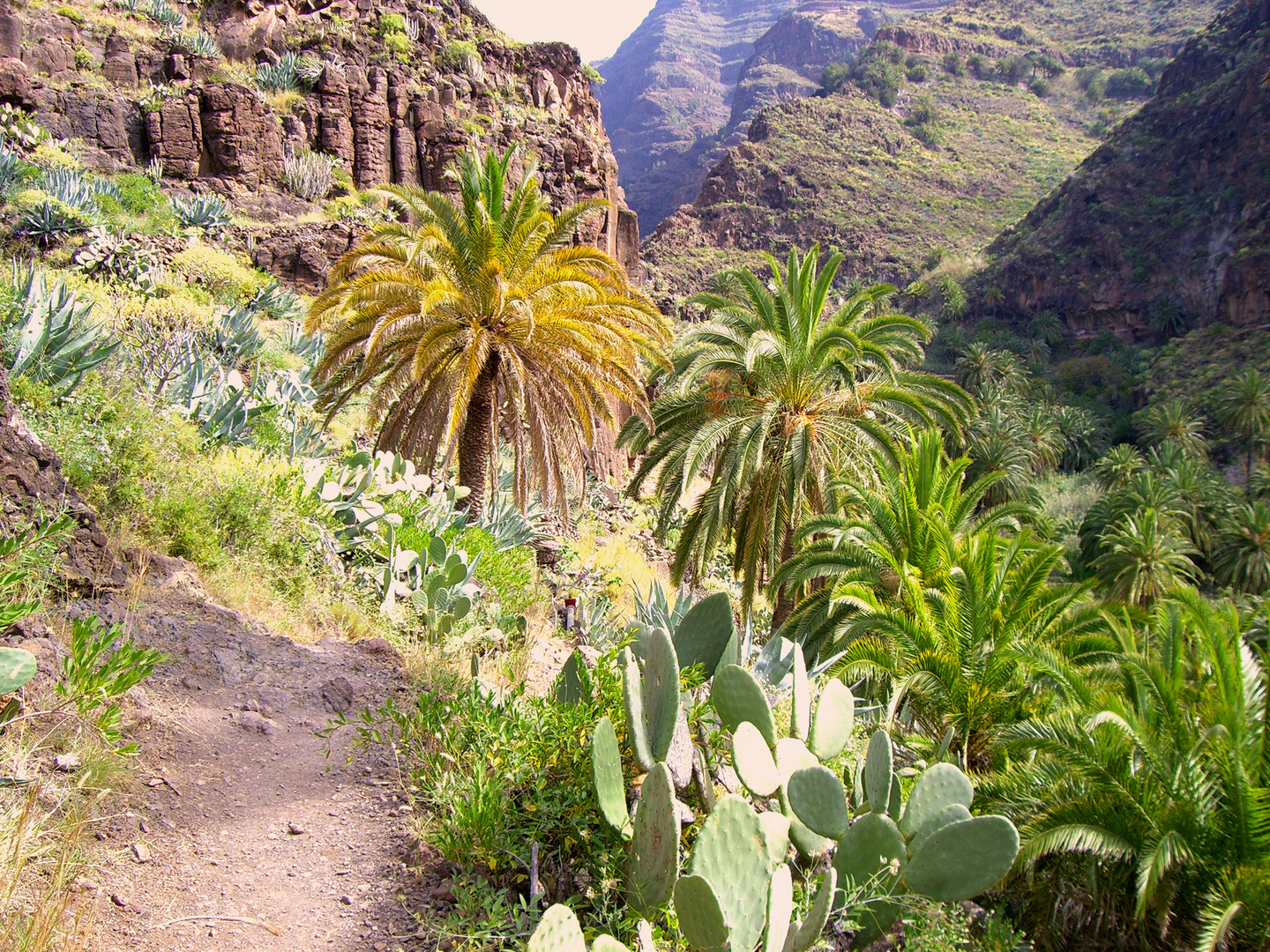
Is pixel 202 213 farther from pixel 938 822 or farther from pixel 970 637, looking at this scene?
pixel 938 822

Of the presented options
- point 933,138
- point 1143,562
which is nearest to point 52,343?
point 1143,562

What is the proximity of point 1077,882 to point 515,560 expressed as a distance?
5.83 metres

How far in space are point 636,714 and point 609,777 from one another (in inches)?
9.7

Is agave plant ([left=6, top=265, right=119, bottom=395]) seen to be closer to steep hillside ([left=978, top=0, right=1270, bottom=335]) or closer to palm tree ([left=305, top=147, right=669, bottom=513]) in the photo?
palm tree ([left=305, top=147, right=669, bottom=513])

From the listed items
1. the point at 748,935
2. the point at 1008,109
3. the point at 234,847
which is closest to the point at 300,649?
the point at 234,847

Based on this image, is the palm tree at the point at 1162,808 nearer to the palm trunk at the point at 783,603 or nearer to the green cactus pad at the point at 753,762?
the green cactus pad at the point at 753,762

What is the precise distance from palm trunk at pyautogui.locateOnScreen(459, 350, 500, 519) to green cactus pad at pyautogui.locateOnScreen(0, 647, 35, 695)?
6.68 meters

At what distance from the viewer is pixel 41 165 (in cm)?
1562

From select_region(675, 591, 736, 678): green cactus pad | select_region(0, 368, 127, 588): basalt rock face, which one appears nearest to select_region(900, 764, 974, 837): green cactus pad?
select_region(675, 591, 736, 678): green cactus pad

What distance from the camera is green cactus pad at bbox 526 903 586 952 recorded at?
6.72 ft

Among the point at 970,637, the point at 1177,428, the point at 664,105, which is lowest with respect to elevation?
the point at 970,637

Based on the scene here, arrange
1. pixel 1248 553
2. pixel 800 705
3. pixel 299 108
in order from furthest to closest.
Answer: pixel 1248 553, pixel 299 108, pixel 800 705

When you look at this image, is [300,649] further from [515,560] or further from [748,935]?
[515,560]

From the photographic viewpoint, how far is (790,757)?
10.3ft
